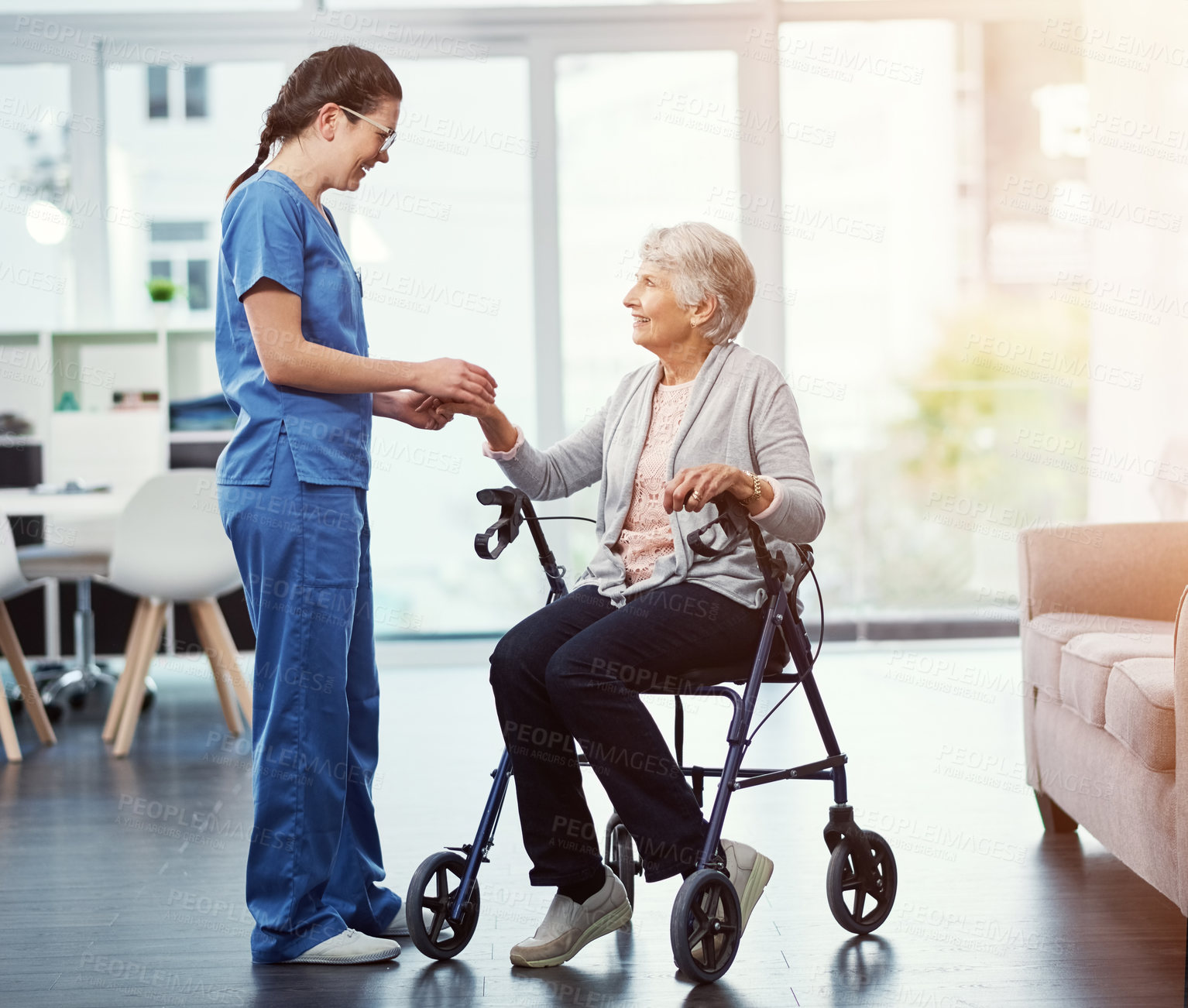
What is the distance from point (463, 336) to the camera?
5.14 metres

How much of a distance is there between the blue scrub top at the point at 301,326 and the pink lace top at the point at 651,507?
1.49ft

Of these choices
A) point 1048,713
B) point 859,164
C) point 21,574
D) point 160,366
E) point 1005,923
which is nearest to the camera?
point 1005,923

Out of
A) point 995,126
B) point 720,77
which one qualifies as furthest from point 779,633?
point 995,126

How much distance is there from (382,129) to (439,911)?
4.01ft

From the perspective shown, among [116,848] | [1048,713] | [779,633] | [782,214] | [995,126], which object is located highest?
[995,126]

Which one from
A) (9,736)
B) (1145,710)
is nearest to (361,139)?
(1145,710)

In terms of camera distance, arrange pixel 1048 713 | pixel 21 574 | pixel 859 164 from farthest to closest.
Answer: pixel 859 164, pixel 21 574, pixel 1048 713

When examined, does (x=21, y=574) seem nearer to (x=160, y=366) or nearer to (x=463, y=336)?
(x=160, y=366)

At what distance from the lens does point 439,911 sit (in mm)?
1897

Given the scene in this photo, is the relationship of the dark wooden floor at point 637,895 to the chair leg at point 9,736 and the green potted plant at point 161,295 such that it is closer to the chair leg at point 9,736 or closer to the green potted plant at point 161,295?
the chair leg at point 9,736

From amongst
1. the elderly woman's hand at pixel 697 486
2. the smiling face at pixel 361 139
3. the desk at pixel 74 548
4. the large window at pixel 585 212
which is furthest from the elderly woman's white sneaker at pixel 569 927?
the large window at pixel 585 212

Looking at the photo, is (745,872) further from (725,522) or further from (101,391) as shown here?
(101,391)

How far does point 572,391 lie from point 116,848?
3.00m

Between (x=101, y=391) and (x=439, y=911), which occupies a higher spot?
(x=101, y=391)
